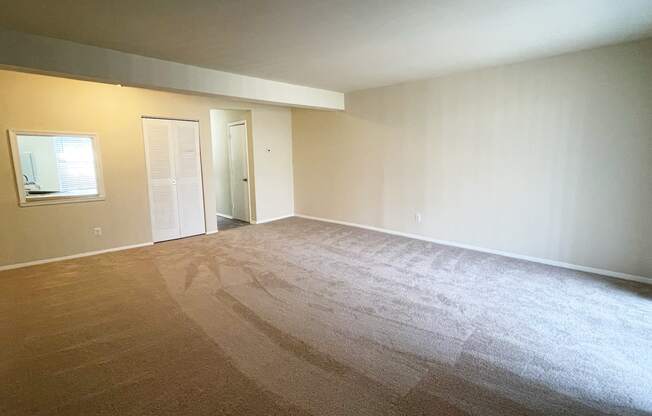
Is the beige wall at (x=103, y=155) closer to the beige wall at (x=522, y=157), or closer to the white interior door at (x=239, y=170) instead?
the white interior door at (x=239, y=170)

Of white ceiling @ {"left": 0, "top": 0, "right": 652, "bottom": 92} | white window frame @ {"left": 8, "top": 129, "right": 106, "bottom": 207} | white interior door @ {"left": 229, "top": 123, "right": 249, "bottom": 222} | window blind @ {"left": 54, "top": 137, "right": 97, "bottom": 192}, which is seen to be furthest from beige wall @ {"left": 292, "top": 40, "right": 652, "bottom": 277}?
window blind @ {"left": 54, "top": 137, "right": 97, "bottom": 192}

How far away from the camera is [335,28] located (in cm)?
289

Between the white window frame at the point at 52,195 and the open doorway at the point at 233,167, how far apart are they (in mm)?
2310

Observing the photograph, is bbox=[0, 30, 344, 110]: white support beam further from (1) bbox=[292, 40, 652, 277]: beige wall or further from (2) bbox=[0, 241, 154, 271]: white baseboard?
(2) bbox=[0, 241, 154, 271]: white baseboard

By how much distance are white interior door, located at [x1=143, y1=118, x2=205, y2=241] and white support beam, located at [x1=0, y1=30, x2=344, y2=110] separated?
5.10ft

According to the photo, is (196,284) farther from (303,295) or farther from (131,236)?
(131,236)

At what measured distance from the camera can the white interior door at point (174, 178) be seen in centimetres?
531

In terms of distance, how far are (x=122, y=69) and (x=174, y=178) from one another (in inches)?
90.9

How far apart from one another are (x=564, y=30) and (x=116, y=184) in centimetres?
603

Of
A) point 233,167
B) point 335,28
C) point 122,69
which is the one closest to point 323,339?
point 335,28

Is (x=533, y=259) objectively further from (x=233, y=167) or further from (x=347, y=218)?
(x=233, y=167)

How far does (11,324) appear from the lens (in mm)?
2861

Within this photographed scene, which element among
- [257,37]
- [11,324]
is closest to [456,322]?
[257,37]

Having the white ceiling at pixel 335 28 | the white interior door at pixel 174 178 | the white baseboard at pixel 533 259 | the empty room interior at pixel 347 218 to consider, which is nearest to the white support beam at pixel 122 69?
the empty room interior at pixel 347 218
